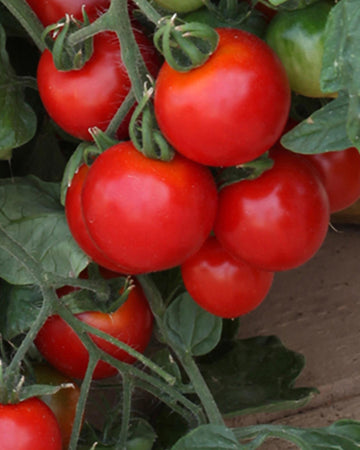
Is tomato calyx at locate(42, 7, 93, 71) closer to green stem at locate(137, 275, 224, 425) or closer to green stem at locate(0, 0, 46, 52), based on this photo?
green stem at locate(0, 0, 46, 52)

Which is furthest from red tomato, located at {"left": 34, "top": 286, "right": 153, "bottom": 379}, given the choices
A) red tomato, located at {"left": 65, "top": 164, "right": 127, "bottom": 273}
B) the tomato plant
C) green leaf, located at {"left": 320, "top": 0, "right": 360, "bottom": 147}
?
green leaf, located at {"left": 320, "top": 0, "right": 360, "bottom": 147}

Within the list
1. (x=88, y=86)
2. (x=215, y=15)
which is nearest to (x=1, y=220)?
(x=88, y=86)

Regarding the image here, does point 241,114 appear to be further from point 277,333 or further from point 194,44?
point 277,333

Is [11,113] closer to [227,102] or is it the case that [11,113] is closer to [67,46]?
[67,46]

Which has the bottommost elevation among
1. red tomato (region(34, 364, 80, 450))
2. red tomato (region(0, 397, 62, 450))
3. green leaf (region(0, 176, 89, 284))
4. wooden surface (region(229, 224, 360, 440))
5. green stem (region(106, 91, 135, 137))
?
wooden surface (region(229, 224, 360, 440))

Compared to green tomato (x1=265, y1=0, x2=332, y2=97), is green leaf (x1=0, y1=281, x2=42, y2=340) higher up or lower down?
lower down

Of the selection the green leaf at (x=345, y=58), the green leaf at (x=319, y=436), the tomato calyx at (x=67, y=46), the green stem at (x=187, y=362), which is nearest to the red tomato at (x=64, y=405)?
the green stem at (x=187, y=362)
